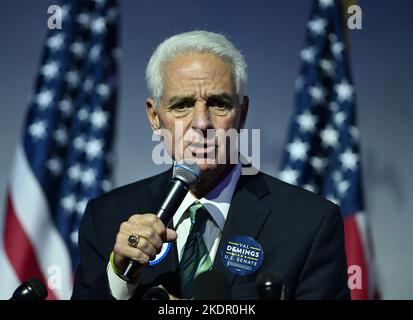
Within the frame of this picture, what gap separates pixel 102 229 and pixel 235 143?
582 millimetres

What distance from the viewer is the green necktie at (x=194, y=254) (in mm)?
1996

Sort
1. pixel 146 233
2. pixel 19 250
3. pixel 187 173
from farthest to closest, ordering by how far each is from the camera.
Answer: pixel 19 250, pixel 187 173, pixel 146 233

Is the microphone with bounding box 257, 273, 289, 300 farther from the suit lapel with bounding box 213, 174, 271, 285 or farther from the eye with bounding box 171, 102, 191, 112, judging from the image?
the eye with bounding box 171, 102, 191, 112

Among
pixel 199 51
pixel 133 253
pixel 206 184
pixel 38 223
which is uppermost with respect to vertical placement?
pixel 199 51

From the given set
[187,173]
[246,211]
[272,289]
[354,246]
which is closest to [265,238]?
[246,211]

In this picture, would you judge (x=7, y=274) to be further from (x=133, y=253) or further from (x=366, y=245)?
(x=133, y=253)

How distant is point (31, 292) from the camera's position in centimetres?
155

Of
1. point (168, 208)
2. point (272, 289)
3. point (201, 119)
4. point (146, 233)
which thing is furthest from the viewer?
point (201, 119)

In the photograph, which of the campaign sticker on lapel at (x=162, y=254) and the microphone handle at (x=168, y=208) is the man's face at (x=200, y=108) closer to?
the campaign sticker on lapel at (x=162, y=254)

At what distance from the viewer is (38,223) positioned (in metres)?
4.30

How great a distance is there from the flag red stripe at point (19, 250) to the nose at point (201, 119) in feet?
8.32

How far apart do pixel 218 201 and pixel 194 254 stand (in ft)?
0.84

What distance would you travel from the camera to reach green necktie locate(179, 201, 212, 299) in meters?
2.00
